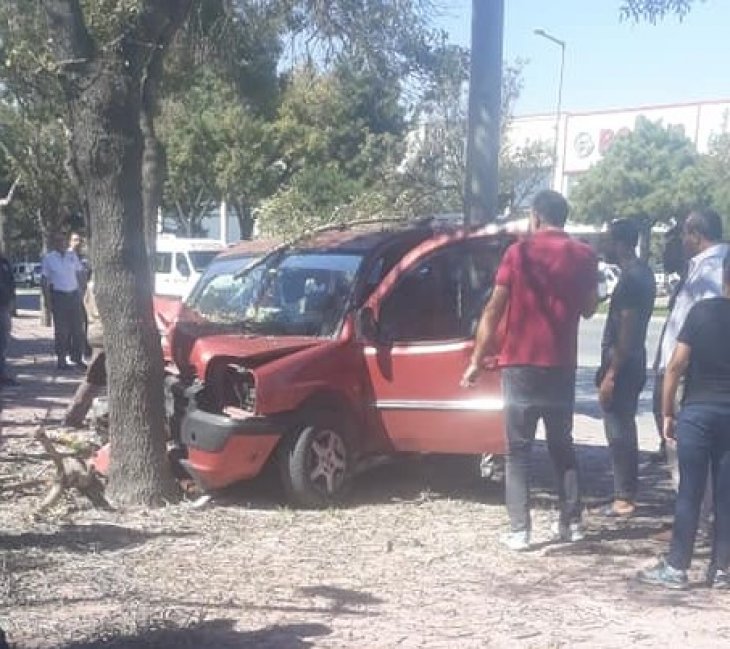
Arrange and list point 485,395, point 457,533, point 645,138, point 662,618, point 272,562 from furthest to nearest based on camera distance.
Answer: point 645,138, point 485,395, point 457,533, point 272,562, point 662,618

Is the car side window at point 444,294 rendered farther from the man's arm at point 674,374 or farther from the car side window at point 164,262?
the car side window at point 164,262

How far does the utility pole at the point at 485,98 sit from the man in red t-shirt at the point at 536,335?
9.01 feet

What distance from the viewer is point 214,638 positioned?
5.19m

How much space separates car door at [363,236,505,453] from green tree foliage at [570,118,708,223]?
38321 mm

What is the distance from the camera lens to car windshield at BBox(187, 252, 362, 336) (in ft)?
27.0

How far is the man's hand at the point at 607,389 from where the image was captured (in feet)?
24.6

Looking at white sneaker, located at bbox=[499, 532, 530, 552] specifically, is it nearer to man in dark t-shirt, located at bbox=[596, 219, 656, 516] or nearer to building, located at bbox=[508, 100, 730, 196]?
man in dark t-shirt, located at bbox=[596, 219, 656, 516]

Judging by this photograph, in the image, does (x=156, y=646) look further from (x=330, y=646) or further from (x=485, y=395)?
(x=485, y=395)

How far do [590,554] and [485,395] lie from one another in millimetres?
1381

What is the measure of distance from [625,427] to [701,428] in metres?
1.75

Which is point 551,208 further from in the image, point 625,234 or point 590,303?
point 625,234

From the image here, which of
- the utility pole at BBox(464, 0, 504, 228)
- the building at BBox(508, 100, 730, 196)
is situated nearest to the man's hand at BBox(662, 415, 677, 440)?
the utility pole at BBox(464, 0, 504, 228)

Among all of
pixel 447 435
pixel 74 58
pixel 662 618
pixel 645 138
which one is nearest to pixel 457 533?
pixel 447 435

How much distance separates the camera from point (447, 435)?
7.79m
